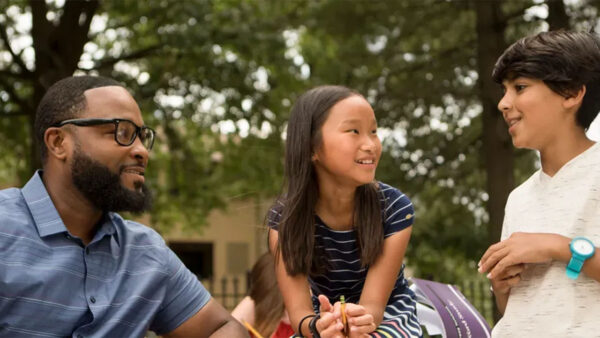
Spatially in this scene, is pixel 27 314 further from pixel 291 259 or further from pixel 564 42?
pixel 564 42

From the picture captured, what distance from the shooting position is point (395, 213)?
3033 mm

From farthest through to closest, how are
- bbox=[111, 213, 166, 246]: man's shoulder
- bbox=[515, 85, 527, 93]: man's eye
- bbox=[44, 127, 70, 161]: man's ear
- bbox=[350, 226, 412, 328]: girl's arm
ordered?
bbox=[111, 213, 166, 246]: man's shoulder
bbox=[44, 127, 70, 161]: man's ear
bbox=[350, 226, 412, 328]: girl's arm
bbox=[515, 85, 527, 93]: man's eye

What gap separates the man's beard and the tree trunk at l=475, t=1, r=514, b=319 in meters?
6.67

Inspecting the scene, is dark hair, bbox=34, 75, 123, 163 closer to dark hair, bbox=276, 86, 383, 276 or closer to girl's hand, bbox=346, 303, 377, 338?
dark hair, bbox=276, 86, 383, 276

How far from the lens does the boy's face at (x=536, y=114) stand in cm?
248

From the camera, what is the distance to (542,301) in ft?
7.97

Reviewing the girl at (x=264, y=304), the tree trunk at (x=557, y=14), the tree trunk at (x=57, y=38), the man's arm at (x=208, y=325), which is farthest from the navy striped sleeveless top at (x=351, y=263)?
the tree trunk at (x=57, y=38)

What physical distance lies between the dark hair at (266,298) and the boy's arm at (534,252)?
208cm

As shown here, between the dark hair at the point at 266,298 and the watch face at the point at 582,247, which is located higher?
the watch face at the point at 582,247

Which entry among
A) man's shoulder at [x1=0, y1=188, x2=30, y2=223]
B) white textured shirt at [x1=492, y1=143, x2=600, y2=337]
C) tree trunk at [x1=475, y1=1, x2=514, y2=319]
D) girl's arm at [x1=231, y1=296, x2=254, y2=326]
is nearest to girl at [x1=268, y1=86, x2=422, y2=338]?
white textured shirt at [x1=492, y1=143, x2=600, y2=337]

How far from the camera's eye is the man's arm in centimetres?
302

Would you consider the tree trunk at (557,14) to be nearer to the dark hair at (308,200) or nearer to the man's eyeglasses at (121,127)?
the dark hair at (308,200)

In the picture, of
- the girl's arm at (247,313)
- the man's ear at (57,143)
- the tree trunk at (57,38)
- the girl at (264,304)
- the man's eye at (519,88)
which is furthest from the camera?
the tree trunk at (57,38)

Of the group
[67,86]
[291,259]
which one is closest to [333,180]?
[291,259]
